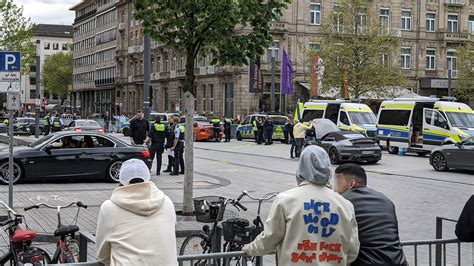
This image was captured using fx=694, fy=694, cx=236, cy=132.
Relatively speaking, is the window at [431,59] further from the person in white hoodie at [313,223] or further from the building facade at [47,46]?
the building facade at [47,46]

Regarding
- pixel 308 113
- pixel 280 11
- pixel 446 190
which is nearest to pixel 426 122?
pixel 308 113

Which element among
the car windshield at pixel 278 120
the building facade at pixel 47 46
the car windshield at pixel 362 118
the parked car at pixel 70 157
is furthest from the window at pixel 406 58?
the building facade at pixel 47 46

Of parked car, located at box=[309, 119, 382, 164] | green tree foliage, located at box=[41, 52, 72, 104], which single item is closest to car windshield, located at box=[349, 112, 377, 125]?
parked car, located at box=[309, 119, 382, 164]

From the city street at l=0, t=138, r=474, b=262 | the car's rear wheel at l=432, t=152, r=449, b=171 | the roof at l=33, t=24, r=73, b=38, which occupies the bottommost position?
the city street at l=0, t=138, r=474, b=262

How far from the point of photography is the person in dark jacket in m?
5.19

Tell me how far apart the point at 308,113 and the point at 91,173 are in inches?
941

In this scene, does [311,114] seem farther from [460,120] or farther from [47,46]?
[47,46]

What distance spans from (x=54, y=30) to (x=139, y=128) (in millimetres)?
155774

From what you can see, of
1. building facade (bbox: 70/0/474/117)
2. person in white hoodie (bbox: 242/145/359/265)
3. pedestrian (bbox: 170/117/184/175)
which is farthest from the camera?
building facade (bbox: 70/0/474/117)

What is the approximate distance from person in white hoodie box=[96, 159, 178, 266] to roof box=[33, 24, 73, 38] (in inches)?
6376

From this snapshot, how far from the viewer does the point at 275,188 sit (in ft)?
57.5

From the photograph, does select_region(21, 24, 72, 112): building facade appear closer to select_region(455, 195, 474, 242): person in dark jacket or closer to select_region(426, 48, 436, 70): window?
select_region(426, 48, 436, 70): window

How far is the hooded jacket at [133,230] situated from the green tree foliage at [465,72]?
55.7m

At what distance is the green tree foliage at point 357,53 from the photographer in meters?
51.1
